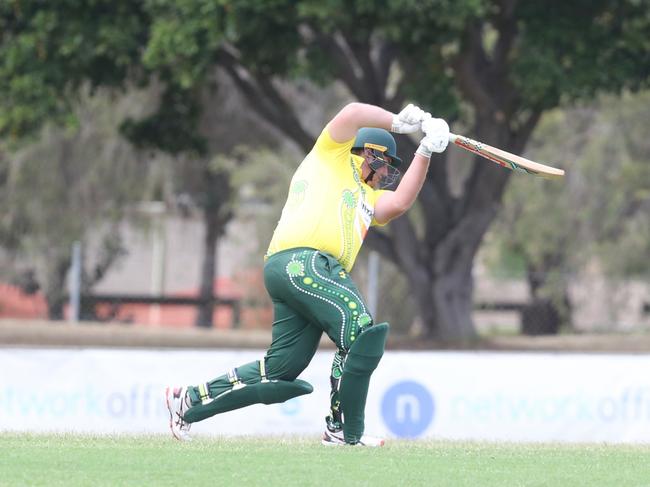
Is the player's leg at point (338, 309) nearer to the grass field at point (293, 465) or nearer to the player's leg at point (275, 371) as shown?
the player's leg at point (275, 371)

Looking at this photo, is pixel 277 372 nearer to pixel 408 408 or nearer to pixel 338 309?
pixel 338 309

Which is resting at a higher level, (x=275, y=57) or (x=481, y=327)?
(x=275, y=57)

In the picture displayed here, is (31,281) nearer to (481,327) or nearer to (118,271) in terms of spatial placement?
(118,271)

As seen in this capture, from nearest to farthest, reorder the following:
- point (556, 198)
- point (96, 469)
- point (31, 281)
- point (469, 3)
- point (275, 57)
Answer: point (96, 469) < point (469, 3) < point (275, 57) < point (556, 198) < point (31, 281)

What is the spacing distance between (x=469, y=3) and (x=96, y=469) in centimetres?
1076

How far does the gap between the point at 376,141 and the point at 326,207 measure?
528mm

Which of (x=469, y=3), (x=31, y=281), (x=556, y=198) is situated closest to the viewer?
(x=469, y=3)

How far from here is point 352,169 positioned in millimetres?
7020

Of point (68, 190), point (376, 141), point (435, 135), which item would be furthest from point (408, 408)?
point (68, 190)

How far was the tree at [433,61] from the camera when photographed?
53.5 feet

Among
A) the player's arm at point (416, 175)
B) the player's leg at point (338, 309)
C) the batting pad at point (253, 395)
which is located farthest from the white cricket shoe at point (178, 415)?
the player's arm at point (416, 175)

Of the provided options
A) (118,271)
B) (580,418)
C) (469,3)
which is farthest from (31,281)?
(580,418)

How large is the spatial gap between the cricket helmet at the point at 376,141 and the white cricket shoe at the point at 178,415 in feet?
5.41

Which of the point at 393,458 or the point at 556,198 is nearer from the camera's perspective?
the point at 393,458
